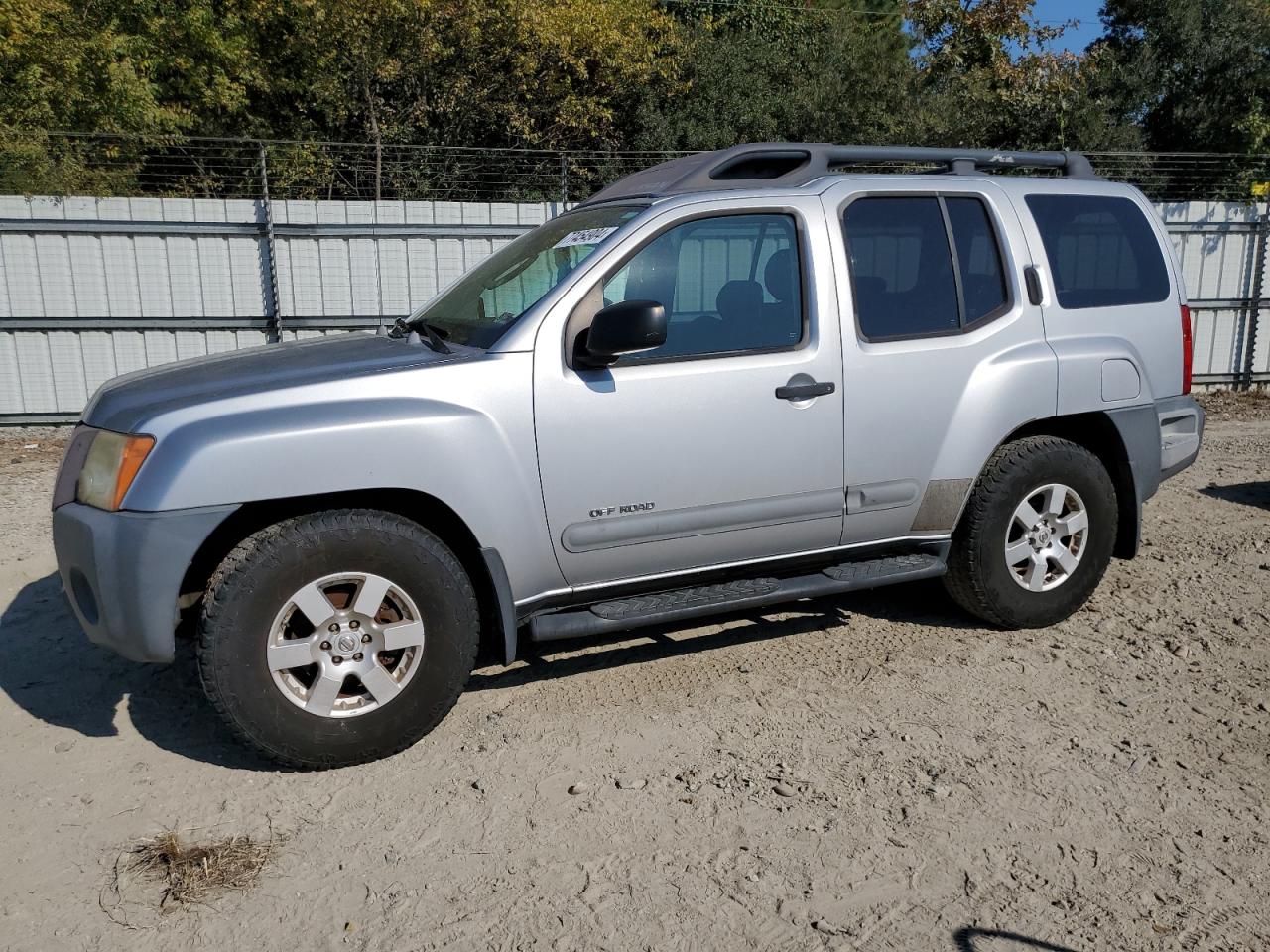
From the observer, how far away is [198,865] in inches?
123

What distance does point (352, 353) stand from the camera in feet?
13.2

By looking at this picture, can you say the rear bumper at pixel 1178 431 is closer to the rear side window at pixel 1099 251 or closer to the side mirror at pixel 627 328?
the rear side window at pixel 1099 251

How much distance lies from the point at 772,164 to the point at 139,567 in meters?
3.02

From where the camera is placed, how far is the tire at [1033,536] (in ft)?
15.1

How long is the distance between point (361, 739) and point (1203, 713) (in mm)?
3052

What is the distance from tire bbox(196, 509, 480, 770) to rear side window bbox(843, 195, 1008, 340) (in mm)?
2008

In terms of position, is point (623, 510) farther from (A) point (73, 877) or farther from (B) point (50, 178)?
(B) point (50, 178)

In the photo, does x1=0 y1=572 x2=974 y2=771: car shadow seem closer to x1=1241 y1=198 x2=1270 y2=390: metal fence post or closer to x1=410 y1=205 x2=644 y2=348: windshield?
x1=410 y1=205 x2=644 y2=348: windshield

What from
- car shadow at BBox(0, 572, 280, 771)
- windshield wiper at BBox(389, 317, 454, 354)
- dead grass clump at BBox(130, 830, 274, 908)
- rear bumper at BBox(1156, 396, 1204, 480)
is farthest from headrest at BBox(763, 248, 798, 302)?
dead grass clump at BBox(130, 830, 274, 908)

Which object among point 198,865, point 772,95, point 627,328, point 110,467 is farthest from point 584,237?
point 772,95

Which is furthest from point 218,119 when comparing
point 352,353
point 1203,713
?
point 1203,713

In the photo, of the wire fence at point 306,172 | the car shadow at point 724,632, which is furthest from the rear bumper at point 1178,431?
the wire fence at point 306,172

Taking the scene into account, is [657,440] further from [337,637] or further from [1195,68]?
[1195,68]

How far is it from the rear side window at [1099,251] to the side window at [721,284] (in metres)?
1.34
